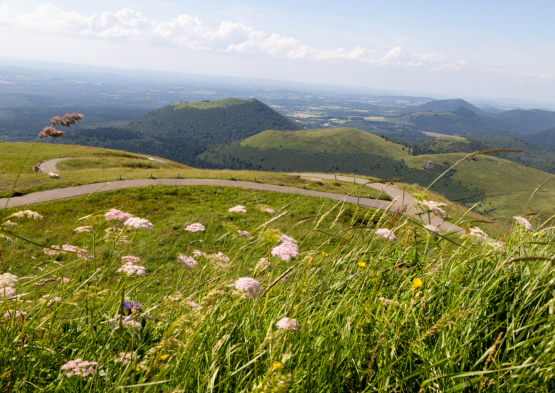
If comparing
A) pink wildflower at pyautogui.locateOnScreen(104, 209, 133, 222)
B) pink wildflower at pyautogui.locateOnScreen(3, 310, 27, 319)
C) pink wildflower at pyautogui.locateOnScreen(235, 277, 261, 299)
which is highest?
pink wildflower at pyautogui.locateOnScreen(104, 209, 133, 222)

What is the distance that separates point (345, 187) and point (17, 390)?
39.1 m

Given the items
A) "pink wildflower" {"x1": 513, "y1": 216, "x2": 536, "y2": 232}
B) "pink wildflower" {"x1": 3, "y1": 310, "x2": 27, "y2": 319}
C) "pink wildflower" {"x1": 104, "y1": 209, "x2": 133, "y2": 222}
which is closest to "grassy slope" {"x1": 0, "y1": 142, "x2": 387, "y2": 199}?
"pink wildflower" {"x1": 513, "y1": 216, "x2": 536, "y2": 232}

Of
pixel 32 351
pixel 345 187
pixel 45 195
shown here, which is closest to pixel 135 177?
pixel 45 195

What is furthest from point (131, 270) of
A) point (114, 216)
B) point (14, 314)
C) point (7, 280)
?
point (7, 280)

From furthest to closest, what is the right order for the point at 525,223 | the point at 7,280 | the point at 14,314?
the point at 525,223 < the point at 7,280 < the point at 14,314

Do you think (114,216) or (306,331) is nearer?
(306,331)

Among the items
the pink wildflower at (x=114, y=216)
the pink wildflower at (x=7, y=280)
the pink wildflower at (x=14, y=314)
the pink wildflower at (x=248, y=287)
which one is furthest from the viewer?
the pink wildflower at (x=114, y=216)

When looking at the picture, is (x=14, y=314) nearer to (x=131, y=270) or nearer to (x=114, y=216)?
(x=131, y=270)

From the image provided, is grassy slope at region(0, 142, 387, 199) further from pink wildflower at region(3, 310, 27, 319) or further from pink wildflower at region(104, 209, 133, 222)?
pink wildflower at region(3, 310, 27, 319)

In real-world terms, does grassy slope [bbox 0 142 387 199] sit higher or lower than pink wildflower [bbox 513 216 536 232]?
lower

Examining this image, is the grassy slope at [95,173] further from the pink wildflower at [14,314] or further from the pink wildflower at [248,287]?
the pink wildflower at [14,314]

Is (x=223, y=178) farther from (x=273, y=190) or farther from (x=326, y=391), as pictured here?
(x=326, y=391)

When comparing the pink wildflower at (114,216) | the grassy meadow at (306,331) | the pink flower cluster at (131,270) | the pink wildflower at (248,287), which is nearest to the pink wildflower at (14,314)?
the grassy meadow at (306,331)

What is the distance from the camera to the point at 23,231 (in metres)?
17.1
